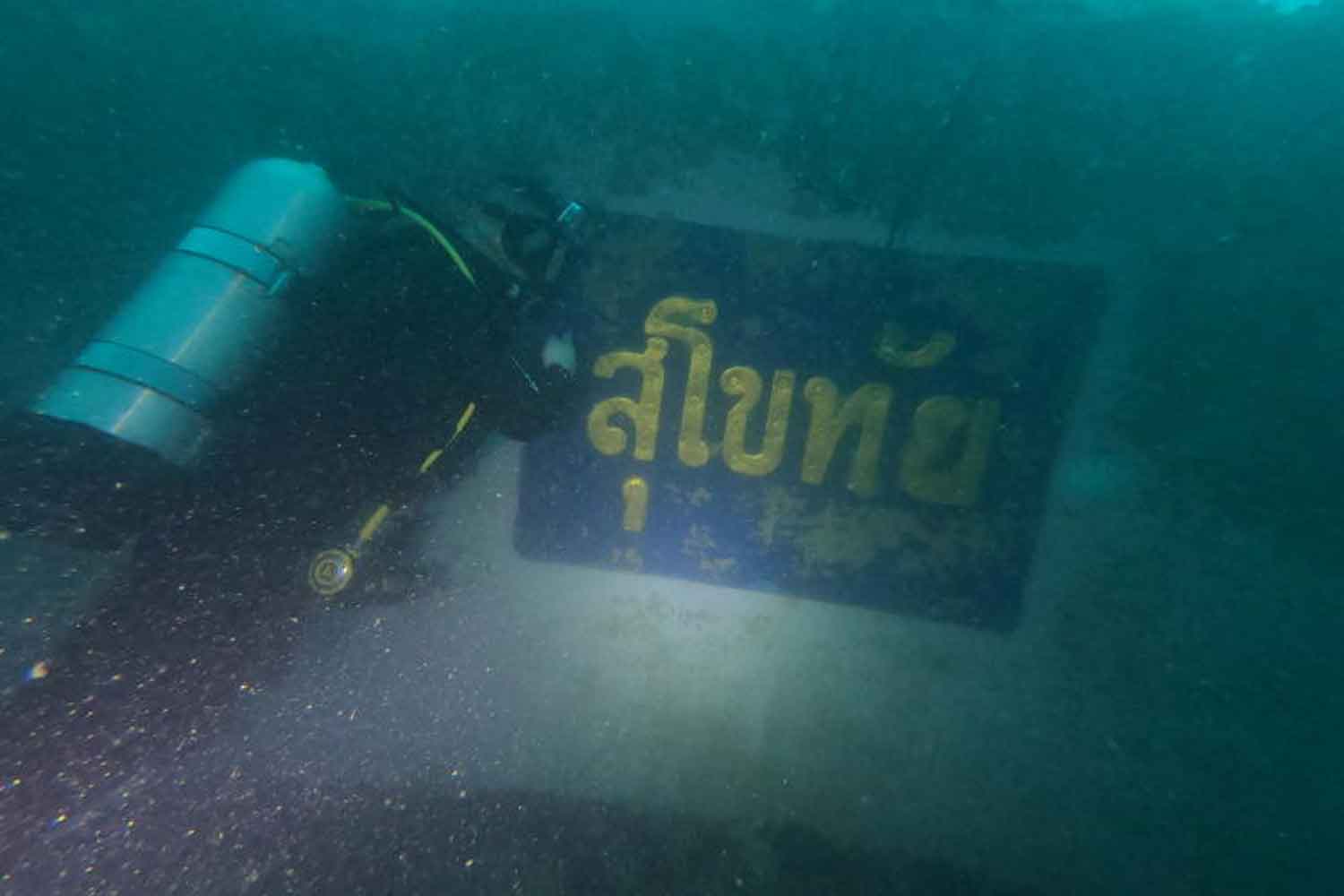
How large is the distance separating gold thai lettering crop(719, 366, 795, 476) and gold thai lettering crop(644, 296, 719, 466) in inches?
4.7

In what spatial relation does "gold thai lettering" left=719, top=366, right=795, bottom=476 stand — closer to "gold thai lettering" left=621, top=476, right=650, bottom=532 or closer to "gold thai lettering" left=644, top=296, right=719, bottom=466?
"gold thai lettering" left=644, top=296, right=719, bottom=466

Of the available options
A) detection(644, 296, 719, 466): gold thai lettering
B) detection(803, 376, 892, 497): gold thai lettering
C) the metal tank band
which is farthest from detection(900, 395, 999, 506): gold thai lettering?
the metal tank band

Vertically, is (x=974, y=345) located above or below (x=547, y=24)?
below

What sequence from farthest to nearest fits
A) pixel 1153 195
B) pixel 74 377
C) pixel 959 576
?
pixel 959 576 < pixel 1153 195 < pixel 74 377

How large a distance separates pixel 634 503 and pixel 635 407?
522mm

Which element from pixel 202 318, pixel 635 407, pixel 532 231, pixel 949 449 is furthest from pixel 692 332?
pixel 202 318

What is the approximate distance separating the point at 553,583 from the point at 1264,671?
11.9ft

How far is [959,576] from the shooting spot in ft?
11.4

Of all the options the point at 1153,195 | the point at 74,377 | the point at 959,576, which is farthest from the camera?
the point at 959,576

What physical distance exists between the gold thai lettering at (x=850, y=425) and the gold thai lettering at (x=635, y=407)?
0.78 meters

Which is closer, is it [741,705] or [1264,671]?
[1264,671]

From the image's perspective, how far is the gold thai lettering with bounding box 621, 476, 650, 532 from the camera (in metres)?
3.58

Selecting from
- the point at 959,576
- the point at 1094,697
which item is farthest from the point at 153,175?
the point at 1094,697

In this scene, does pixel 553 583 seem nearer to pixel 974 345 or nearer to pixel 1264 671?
pixel 974 345
